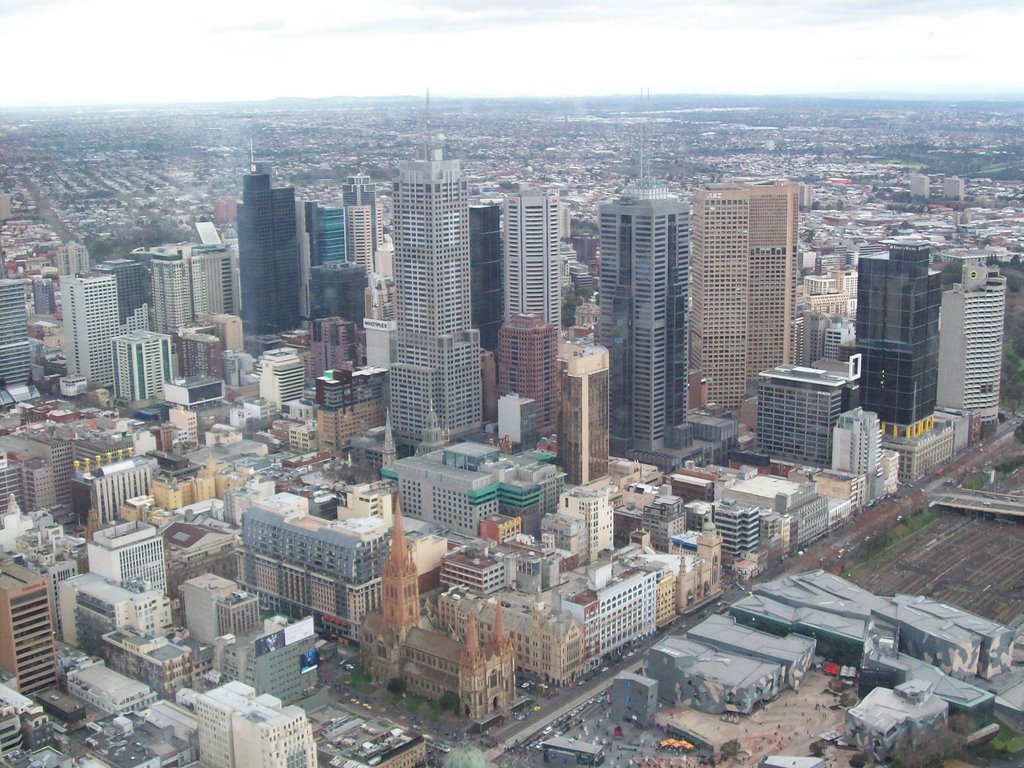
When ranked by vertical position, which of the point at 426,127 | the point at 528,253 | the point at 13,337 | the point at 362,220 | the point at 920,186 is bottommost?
the point at 13,337

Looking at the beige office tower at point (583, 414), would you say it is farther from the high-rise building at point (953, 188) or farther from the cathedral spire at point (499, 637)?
the high-rise building at point (953, 188)

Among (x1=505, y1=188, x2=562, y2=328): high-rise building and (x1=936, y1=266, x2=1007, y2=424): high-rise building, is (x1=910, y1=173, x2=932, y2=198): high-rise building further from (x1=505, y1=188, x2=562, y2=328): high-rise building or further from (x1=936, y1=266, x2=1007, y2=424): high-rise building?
(x1=505, y1=188, x2=562, y2=328): high-rise building

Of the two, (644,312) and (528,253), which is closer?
(644,312)

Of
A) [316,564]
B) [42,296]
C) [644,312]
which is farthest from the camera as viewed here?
[42,296]

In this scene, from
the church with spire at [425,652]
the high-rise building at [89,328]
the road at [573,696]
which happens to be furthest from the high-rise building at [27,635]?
the high-rise building at [89,328]

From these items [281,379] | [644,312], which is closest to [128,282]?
[281,379]

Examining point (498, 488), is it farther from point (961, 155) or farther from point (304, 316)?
point (961, 155)

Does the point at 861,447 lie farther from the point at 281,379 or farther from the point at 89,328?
the point at 89,328
